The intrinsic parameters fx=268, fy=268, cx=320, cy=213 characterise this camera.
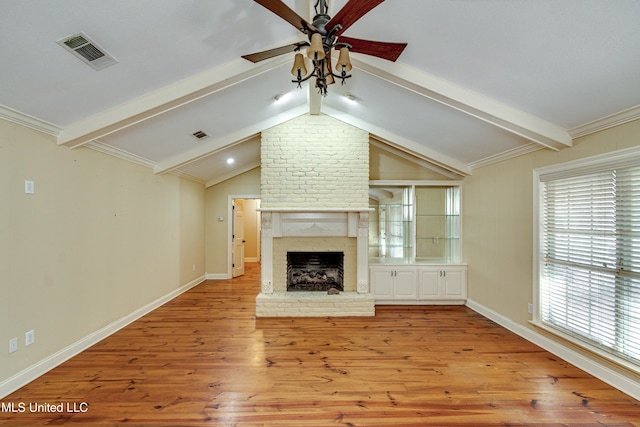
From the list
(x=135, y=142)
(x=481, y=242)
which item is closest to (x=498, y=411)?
(x=481, y=242)

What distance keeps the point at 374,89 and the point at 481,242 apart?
293 centimetres

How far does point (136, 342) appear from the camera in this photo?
3.25m

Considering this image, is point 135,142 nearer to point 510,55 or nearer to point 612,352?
point 510,55

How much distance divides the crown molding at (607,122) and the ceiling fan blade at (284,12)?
270 cm

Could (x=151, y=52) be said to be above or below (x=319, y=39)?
above

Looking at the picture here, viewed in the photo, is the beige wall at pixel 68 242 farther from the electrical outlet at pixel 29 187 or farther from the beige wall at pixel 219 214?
the beige wall at pixel 219 214

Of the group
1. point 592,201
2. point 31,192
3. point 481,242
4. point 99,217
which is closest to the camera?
point 31,192

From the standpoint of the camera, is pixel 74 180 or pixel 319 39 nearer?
pixel 319 39

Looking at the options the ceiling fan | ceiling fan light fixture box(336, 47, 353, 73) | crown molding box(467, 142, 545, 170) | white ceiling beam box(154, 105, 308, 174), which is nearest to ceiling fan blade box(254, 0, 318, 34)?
the ceiling fan

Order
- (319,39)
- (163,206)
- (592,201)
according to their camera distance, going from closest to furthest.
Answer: (319,39), (592,201), (163,206)

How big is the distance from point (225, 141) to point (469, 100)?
3470mm

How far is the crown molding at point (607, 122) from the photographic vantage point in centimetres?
225

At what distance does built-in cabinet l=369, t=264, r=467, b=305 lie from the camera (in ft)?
15.3

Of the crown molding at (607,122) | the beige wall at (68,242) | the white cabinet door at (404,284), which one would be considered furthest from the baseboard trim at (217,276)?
the crown molding at (607,122)
